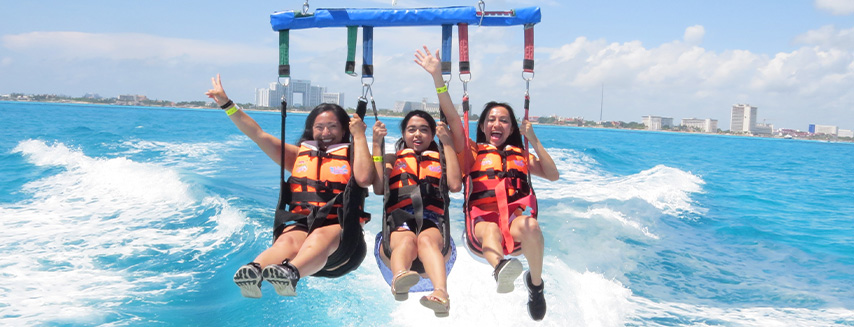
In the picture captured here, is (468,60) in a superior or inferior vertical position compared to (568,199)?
superior

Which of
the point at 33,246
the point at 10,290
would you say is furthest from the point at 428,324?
the point at 33,246

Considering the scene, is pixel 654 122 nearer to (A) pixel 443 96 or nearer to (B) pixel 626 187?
(B) pixel 626 187

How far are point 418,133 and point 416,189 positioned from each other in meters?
0.42

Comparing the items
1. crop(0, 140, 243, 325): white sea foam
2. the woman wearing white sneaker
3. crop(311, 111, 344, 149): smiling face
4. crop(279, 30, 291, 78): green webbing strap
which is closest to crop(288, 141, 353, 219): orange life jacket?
the woman wearing white sneaker

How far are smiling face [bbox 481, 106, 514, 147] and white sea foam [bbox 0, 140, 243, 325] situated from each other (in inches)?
157

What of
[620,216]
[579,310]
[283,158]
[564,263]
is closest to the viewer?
[283,158]

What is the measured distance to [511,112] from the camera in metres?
4.51

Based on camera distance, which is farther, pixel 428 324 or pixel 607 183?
pixel 607 183

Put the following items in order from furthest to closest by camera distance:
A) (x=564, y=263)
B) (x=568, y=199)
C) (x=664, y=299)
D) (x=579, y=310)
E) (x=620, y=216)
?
(x=568, y=199), (x=620, y=216), (x=564, y=263), (x=664, y=299), (x=579, y=310)

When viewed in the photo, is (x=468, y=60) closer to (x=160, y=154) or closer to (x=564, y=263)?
(x=564, y=263)

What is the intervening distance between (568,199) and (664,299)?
5.77 meters

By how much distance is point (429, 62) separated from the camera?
13.5 feet

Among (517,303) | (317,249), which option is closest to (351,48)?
(317,249)

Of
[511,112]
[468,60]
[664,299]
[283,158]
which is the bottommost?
[664,299]
